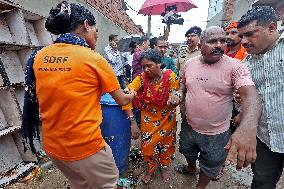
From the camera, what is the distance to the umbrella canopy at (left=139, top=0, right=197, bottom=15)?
605 centimetres

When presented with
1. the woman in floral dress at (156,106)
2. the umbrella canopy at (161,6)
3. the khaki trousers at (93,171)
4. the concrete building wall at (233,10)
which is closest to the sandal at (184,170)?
the woman in floral dress at (156,106)

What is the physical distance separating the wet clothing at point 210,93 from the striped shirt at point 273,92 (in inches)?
11.0

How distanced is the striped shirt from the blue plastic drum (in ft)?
4.54

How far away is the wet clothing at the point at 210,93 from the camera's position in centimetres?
231

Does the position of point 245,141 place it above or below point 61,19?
below

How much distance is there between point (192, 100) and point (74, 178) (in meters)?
1.34

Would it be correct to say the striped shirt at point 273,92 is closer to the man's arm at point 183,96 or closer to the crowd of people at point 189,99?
the crowd of people at point 189,99

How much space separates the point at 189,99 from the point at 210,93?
Result: 0.25 meters

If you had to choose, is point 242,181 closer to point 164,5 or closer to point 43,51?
point 43,51

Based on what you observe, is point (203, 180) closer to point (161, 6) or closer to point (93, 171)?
point (93, 171)

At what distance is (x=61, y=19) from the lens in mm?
1699

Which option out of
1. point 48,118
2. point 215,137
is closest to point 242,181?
point 215,137

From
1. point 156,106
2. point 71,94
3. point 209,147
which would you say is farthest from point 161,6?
point 71,94

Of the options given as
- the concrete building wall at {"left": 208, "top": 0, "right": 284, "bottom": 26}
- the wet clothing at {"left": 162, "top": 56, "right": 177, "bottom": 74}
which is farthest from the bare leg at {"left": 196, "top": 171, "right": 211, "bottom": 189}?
the concrete building wall at {"left": 208, "top": 0, "right": 284, "bottom": 26}
